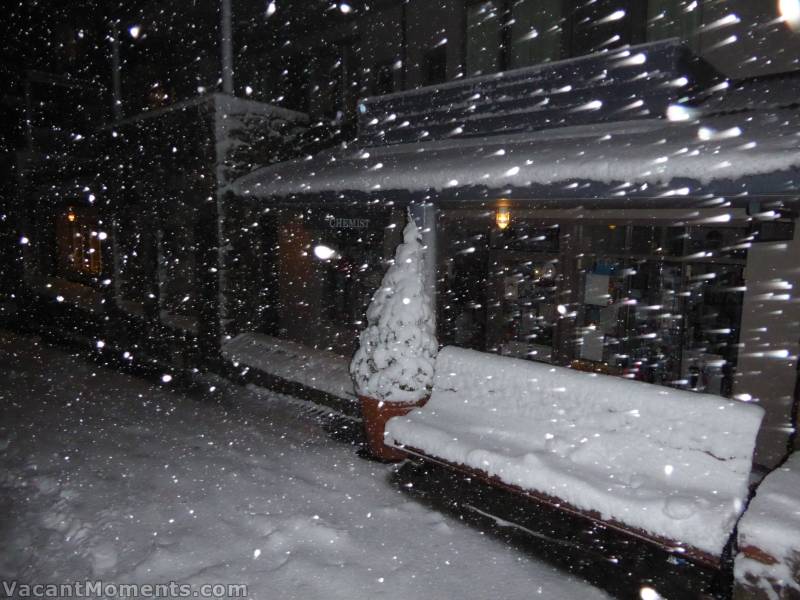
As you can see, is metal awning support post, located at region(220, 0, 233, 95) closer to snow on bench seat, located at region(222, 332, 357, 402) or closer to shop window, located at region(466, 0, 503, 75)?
shop window, located at region(466, 0, 503, 75)

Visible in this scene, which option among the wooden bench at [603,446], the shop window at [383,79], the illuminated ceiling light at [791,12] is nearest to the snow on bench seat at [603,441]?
the wooden bench at [603,446]

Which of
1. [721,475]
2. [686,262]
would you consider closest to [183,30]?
[686,262]

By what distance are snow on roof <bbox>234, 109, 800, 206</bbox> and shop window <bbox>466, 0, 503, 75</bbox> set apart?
6.72 ft

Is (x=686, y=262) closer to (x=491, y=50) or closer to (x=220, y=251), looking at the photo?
(x=491, y=50)

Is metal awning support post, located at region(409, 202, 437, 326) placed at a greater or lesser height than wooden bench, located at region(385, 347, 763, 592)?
greater

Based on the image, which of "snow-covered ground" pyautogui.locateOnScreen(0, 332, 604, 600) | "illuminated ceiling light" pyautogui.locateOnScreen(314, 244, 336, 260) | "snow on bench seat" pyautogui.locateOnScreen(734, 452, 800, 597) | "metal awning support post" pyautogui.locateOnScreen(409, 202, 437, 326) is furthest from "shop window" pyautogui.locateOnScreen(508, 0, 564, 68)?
"snow on bench seat" pyautogui.locateOnScreen(734, 452, 800, 597)

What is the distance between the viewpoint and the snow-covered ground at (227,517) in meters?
3.77

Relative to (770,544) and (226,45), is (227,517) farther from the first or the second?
(226,45)

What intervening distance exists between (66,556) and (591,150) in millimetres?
5762

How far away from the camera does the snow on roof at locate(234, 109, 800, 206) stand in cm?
404

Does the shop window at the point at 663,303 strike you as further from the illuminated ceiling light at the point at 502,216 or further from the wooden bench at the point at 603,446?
the wooden bench at the point at 603,446

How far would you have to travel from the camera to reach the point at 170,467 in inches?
215

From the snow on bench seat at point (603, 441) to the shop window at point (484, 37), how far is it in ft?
17.6

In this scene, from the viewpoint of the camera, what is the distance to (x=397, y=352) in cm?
560
